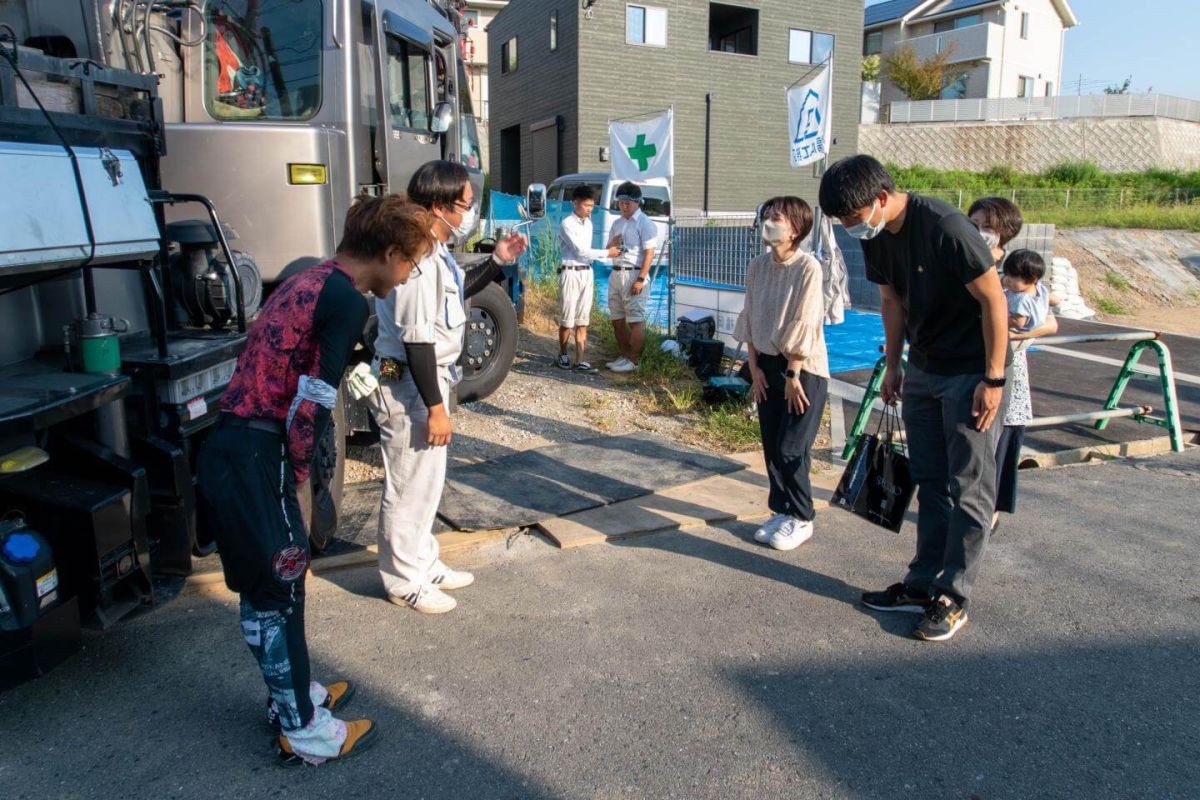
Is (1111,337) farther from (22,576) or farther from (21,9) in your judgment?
(21,9)

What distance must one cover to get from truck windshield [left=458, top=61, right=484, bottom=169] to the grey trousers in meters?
4.44

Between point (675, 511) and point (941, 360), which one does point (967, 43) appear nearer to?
point (675, 511)

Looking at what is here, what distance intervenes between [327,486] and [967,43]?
142 feet

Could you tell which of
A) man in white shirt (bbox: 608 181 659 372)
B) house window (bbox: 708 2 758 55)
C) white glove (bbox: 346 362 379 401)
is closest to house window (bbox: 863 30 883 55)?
house window (bbox: 708 2 758 55)

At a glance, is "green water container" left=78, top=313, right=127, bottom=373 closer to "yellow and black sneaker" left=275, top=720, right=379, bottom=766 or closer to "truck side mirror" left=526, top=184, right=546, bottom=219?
"yellow and black sneaker" left=275, top=720, right=379, bottom=766

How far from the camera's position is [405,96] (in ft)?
18.3

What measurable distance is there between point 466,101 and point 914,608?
5387mm

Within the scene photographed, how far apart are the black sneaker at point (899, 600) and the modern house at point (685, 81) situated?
63.0 feet

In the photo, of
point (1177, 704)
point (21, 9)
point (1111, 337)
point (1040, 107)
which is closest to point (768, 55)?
point (1040, 107)

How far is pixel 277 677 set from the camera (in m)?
2.55

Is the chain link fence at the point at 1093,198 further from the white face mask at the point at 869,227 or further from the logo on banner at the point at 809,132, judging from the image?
the white face mask at the point at 869,227

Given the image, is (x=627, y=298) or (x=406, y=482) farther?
(x=627, y=298)

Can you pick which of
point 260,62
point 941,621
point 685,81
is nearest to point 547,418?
point 260,62

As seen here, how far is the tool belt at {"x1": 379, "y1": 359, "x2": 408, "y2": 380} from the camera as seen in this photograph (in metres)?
3.49
